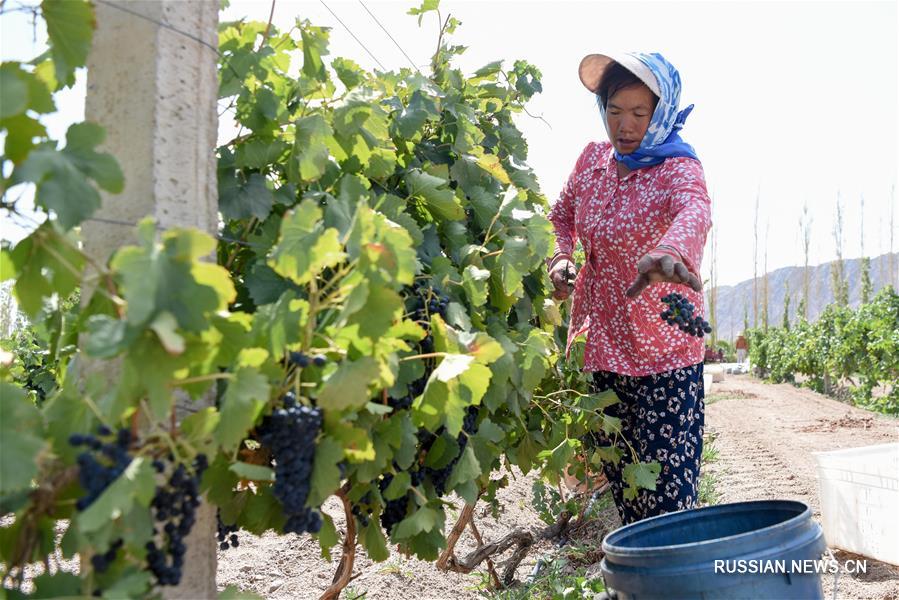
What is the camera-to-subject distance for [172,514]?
123cm

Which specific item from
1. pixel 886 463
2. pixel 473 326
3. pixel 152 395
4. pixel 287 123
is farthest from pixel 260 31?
pixel 886 463

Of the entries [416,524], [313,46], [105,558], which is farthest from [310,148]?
[105,558]

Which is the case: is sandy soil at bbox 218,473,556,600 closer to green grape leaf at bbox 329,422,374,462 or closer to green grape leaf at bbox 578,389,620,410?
green grape leaf at bbox 578,389,620,410

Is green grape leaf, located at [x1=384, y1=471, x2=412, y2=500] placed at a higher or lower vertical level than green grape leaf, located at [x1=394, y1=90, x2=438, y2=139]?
lower

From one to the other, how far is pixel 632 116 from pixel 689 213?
542 mm

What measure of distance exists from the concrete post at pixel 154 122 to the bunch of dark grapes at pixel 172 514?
0.92 feet

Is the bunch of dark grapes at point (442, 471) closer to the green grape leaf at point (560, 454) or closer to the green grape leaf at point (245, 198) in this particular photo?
the green grape leaf at point (245, 198)

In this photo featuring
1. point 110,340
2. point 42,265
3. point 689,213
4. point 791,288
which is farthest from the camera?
point 791,288

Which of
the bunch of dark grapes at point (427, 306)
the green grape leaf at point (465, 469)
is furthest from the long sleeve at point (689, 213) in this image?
the green grape leaf at point (465, 469)

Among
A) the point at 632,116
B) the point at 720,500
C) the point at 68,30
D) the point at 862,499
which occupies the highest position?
the point at 632,116

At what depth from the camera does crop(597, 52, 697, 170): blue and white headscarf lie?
2.82 metres

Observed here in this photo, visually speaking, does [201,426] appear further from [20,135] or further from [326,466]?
[20,135]

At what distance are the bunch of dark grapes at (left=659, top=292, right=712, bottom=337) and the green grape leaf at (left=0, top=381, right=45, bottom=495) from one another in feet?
6.09

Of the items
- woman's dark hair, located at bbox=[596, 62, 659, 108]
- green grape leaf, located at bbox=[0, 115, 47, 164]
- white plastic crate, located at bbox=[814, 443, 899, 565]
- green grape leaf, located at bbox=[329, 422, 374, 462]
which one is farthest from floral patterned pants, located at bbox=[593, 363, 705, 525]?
green grape leaf, located at bbox=[0, 115, 47, 164]
